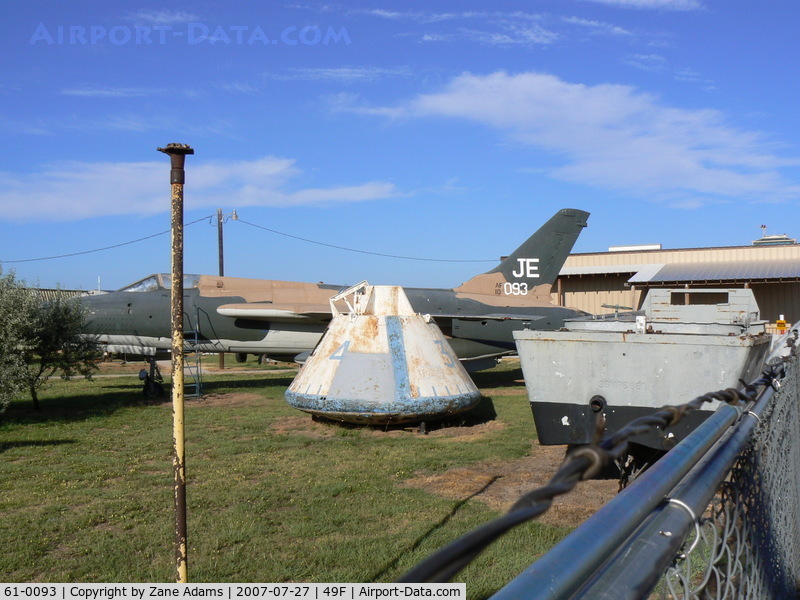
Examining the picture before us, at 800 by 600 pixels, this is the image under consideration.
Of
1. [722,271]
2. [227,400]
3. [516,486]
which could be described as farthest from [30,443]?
[722,271]

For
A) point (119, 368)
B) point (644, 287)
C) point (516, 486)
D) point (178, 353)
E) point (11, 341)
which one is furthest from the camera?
point (644, 287)

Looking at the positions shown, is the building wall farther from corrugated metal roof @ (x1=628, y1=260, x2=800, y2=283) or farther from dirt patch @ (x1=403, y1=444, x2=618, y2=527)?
dirt patch @ (x1=403, y1=444, x2=618, y2=527)

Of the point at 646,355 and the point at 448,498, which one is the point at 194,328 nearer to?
the point at 448,498

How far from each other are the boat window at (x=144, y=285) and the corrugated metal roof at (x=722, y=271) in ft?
64.8

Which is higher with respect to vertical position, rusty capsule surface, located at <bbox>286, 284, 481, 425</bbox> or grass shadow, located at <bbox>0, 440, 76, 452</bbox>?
rusty capsule surface, located at <bbox>286, 284, 481, 425</bbox>

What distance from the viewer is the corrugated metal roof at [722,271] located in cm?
2689

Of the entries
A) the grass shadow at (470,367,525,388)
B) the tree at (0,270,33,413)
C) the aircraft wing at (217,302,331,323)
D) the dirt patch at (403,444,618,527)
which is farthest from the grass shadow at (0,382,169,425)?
the grass shadow at (470,367,525,388)

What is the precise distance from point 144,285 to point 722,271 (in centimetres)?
2356

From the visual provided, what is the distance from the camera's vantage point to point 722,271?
28.7m

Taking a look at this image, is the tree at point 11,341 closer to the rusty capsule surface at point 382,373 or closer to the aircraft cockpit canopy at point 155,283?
the aircraft cockpit canopy at point 155,283

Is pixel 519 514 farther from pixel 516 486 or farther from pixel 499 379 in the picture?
pixel 499 379

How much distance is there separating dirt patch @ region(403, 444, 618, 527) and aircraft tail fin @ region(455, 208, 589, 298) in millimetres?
11816

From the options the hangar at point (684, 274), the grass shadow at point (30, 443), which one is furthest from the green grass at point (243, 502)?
the hangar at point (684, 274)

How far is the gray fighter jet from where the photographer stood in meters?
17.5
